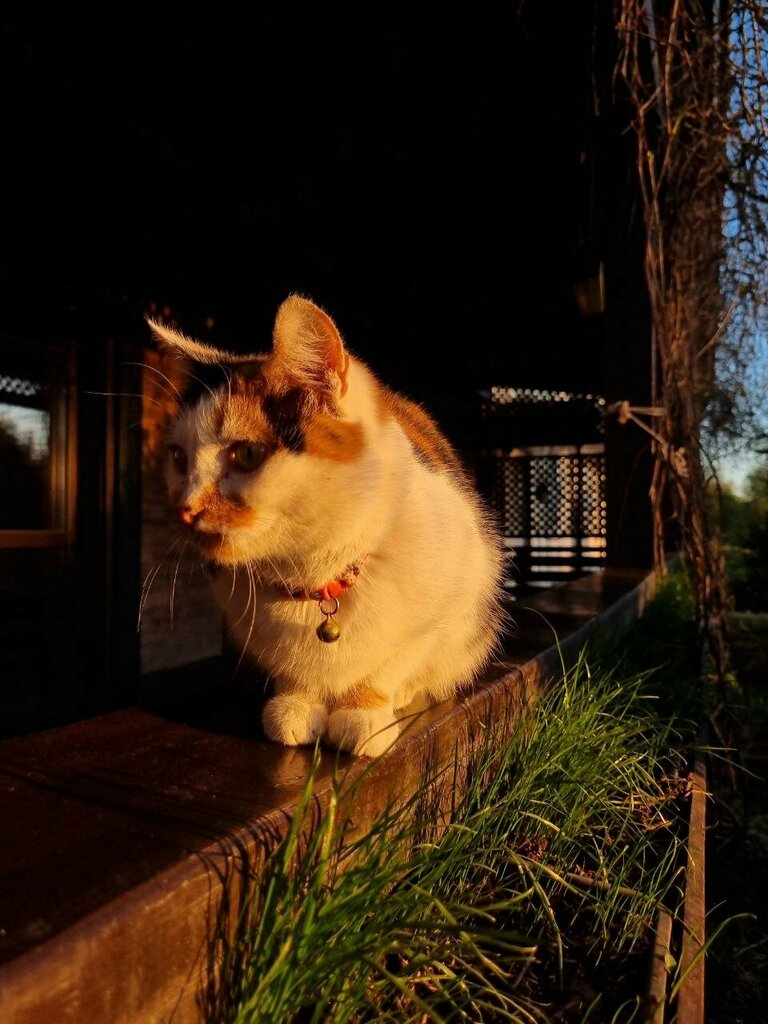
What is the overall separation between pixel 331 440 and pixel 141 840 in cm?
58

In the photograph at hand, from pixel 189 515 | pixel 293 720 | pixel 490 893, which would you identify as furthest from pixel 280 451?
pixel 490 893

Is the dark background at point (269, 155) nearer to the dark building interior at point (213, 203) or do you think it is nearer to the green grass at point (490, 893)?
the dark building interior at point (213, 203)

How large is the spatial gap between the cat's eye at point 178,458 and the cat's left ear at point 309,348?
23 centimetres

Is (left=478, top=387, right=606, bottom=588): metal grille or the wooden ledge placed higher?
(left=478, top=387, right=606, bottom=588): metal grille

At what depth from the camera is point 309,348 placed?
105 cm

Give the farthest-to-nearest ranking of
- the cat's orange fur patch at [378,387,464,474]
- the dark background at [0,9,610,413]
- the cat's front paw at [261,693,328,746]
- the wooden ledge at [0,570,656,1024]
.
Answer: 1. the dark background at [0,9,610,413]
2. the cat's orange fur patch at [378,387,464,474]
3. the cat's front paw at [261,693,328,746]
4. the wooden ledge at [0,570,656,1024]

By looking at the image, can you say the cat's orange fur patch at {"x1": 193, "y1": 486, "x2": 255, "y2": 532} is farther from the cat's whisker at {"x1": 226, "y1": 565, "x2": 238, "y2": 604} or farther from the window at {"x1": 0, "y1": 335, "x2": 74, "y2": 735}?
the window at {"x1": 0, "y1": 335, "x2": 74, "y2": 735}

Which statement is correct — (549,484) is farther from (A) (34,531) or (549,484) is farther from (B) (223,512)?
(B) (223,512)

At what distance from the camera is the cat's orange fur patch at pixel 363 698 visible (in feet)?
3.79

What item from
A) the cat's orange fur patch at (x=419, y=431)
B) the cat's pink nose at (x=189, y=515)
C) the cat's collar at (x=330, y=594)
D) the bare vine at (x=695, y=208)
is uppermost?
the bare vine at (x=695, y=208)

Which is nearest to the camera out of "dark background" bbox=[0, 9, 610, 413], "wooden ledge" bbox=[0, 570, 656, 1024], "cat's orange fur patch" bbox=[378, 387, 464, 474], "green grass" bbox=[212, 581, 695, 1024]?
"wooden ledge" bbox=[0, 570, 656, 1024]

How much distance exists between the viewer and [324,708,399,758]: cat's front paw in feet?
3.49

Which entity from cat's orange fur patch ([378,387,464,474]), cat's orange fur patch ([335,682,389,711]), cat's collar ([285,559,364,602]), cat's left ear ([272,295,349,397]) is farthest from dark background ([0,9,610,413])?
cat's orange fur patch ([335,682,389,711])

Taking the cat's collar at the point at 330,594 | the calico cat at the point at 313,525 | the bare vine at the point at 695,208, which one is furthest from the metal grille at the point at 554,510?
the cat's collar at the point at 330,594
